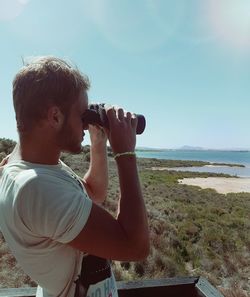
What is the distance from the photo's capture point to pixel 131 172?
3.39 ft

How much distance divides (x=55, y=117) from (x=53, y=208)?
0.25 meters

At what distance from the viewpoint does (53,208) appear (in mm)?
915

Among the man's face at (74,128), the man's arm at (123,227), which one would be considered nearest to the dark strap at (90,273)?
the man's arm at (123,227)

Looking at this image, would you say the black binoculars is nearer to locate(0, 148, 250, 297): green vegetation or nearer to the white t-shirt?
the white t-shirt

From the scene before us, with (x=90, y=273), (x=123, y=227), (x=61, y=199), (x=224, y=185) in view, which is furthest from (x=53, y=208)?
(x=224, y=185)

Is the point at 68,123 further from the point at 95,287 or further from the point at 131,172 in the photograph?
the point at 95,287

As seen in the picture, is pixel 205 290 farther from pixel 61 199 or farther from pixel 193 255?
pixel 193 255

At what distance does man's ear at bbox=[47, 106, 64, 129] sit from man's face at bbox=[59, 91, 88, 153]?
17mm

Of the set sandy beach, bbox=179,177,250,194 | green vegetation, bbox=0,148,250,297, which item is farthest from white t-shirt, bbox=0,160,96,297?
sandy beach, bbox=179,177,250,194

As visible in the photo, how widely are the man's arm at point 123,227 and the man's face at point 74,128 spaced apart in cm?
13

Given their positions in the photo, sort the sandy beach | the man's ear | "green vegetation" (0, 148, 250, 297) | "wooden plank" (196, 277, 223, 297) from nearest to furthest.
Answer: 1. the man's ear
2. "wooden plank" (196, 277, 223, 297)
3. "green vegetation" (0, 148, 250, 297)
4. the sandy beach

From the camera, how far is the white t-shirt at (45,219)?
92 centimetres

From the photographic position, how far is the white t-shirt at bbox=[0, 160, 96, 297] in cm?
92

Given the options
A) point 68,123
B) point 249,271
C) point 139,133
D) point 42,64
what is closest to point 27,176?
point 68,123
